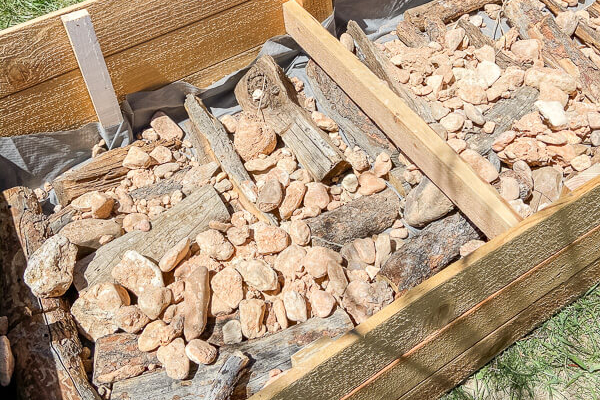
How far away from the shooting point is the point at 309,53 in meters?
2.87

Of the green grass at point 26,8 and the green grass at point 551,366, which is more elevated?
the green grass at point 26,8

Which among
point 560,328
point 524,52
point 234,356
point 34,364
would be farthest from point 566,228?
point 34,364

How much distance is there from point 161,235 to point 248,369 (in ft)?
2.35

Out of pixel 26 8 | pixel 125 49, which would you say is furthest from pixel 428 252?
pixel 26 8

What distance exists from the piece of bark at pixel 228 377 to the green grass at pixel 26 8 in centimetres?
218

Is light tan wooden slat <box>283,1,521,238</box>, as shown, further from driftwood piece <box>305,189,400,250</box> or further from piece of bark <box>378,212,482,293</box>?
driftwood piece <box>305,189,400,250</box>

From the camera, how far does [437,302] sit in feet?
5.30

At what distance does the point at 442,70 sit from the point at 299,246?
127 cm

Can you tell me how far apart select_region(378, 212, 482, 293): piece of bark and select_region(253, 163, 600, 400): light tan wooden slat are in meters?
0.40

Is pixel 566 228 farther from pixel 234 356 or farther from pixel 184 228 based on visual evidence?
pixel 184 228

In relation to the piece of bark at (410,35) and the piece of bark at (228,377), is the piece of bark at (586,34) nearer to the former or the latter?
the piece of bark at (410,35)

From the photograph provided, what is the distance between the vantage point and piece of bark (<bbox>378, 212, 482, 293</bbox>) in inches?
85.0

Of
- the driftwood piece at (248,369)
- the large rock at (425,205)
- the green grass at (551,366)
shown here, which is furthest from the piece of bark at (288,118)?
the green grass at (551,366)

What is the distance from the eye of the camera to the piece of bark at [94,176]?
100 inches
